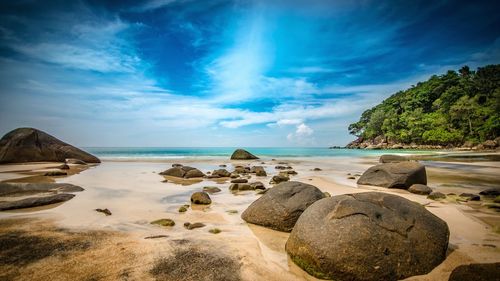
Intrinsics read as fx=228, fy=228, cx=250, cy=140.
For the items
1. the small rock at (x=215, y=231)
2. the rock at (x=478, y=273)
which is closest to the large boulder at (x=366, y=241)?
the rock at (x=478, y=273)

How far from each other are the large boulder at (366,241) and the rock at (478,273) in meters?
0.50

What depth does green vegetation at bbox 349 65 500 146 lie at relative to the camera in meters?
51.8

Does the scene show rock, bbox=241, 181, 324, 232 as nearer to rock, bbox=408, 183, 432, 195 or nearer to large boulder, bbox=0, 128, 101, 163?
rock, bbox=408, 183, 432, 195

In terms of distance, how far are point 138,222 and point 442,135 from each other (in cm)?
7319

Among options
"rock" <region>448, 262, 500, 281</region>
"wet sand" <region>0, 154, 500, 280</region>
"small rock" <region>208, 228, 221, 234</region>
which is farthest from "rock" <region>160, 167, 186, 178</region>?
"rock" <region>448, 262, 500, 281</region>

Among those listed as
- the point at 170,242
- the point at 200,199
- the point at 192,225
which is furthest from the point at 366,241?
the point at 200,199

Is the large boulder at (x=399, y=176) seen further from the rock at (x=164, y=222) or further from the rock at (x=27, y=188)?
the rock at (x=27, y=188)

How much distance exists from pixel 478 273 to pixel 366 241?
3.61ft

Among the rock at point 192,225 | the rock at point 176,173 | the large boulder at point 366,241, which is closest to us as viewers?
the large boulder at point 366,241

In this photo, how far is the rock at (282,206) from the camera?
15.9ft

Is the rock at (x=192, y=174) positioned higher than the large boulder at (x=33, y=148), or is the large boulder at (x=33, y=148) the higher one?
the large boulder at (x=33, y=148)

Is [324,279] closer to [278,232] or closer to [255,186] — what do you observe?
[278,232]

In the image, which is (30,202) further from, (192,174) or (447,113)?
(447,113)

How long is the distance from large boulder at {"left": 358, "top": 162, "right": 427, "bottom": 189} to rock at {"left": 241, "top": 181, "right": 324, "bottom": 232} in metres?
5.67
